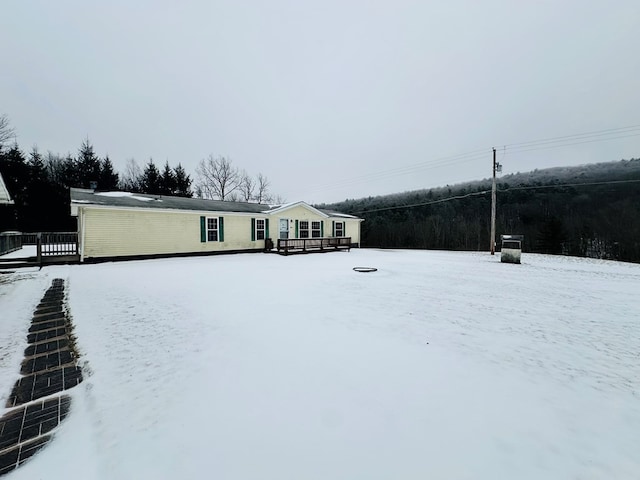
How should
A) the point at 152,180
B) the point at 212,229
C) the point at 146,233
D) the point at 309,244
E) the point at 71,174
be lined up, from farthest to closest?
the point at 152,180 → the point at 71,174 → the point at 309,244 → the point at 212,229 → the point at 146,233

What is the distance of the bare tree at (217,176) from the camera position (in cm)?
3456

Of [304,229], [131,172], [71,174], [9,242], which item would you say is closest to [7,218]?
[71,174]

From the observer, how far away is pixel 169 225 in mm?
13664

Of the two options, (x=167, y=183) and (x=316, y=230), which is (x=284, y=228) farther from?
(x=167, y=183)

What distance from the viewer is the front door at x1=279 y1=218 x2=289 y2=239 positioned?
18531 mm

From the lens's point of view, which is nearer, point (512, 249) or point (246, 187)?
point (512, 249)

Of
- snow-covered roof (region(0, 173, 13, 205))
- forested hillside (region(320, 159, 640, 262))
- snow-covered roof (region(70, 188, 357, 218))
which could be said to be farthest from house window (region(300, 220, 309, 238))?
forested hillside (region(320, 159, 640, 262))

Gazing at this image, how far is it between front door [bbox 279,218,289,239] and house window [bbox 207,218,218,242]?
15.0 ft

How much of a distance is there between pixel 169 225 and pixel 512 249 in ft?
59.0

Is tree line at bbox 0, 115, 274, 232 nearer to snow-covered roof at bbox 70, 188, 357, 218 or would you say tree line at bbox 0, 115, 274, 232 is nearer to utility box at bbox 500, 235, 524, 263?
snow-covered roof at bbox 70, 188, 357, 218

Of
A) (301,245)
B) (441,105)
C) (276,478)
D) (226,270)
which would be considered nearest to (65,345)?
(276,478)

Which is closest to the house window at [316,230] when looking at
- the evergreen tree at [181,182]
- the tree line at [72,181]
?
the tree line at [72,181]

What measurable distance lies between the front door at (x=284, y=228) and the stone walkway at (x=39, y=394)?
568 inches

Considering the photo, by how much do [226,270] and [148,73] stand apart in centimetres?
2575
